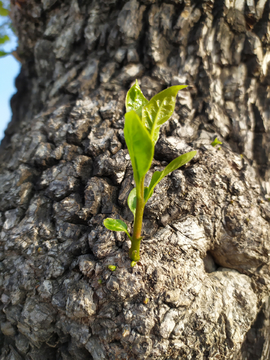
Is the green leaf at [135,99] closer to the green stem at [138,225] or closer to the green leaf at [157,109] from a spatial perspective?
the green leaf at [157,109]

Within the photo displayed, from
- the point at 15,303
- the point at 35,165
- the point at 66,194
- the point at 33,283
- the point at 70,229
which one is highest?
the point at 35,165

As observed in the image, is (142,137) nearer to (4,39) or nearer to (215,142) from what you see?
(215,142)

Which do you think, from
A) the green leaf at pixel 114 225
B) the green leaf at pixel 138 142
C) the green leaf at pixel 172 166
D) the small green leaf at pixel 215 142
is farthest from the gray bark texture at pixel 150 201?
the green leaf at pixel 138 142

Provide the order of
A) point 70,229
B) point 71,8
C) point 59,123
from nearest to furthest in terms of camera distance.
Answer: point 70,229 < point 59,123 < point 71,8

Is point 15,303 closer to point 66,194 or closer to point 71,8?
point 66,194

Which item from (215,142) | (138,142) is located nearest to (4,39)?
(215,142)

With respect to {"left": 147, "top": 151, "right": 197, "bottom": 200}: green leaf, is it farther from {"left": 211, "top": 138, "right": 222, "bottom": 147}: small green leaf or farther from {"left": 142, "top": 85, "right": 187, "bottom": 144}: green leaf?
{"left": 211, "top": 138, "right": 222, "bottom": 147}: small green leaf

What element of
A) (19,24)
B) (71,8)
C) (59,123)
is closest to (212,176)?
(59,123)
